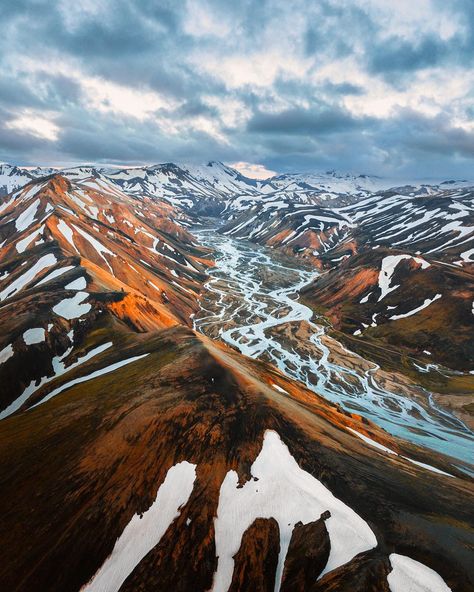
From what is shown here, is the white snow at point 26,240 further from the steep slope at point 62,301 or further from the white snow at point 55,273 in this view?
the white snow at point 55,273

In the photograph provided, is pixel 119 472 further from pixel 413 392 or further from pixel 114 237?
pixel 114 237

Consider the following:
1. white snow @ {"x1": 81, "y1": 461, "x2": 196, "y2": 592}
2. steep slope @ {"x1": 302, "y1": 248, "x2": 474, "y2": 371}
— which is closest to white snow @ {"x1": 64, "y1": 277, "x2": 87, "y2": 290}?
white snow @ {"x1": 81, "y1": 461, "x2": 196, "y2": 592}

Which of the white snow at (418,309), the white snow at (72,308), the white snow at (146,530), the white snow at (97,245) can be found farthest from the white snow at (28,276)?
the white snow at (418,309)

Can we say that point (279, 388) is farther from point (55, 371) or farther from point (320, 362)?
point (320, 362)

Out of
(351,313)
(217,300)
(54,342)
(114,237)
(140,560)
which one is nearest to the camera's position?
(140,560)

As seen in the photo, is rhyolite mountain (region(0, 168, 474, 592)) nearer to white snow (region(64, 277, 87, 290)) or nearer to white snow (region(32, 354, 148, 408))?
white snow (region(32, 354, 148, 408))

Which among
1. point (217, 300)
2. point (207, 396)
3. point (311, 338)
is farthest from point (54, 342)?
point (217, 300)
